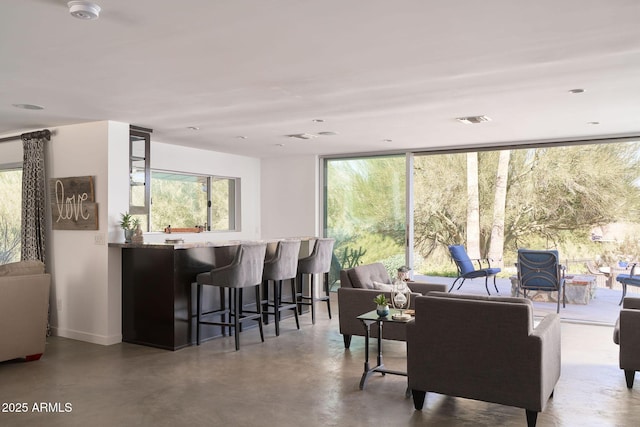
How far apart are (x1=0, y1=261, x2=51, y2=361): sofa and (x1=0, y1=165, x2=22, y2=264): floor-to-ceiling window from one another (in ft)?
9.12

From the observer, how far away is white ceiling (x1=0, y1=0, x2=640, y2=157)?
2656mm

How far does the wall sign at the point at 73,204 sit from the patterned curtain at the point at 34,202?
130mm

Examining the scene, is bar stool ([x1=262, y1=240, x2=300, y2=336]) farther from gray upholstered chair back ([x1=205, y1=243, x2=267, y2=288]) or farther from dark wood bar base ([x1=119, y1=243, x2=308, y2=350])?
dark wood bar base ([x1=119, y1=243, x2=308, y2=350])

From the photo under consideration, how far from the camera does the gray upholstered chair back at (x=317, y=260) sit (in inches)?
252

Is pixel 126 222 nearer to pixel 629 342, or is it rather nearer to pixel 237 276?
pixel 237 276

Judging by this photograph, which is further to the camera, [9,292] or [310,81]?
[9,292]

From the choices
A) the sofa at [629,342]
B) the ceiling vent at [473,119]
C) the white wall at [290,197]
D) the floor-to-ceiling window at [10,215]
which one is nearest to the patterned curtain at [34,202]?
the floor-to-ceiling window at [10,215]

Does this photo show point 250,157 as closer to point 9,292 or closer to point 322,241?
point 322,241

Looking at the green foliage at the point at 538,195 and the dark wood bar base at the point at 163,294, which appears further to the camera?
the green foliage at the point at 538,195

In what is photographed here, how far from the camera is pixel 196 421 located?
11.2ft

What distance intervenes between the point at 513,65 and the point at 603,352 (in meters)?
3.34

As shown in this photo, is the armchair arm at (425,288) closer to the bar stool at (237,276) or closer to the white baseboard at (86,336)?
the bar stool at (237,276)

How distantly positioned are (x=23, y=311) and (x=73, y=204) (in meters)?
1.40

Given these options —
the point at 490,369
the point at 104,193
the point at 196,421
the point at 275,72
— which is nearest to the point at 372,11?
the point at 275,72
